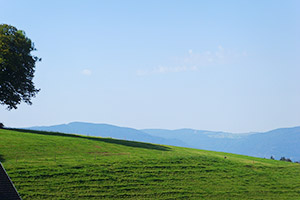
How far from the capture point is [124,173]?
2233 inches

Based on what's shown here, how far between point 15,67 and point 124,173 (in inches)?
1519

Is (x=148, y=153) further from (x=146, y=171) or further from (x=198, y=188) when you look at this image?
(x=198, y=188)

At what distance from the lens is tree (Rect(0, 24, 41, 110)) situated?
261 feet

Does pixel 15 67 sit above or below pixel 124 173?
above

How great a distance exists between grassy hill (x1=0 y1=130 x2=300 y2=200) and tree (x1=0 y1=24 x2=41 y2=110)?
13321 mm

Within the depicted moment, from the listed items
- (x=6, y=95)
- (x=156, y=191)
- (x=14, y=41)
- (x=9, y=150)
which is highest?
(x=14, y=41)

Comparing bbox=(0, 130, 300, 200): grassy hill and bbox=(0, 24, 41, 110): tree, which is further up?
bbox=(0, 24, 41, 110): tree

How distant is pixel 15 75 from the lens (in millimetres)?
82562

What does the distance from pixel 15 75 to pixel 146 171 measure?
4148cm

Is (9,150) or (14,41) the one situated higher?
(14,41)

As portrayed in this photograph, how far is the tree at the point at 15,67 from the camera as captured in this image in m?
79.5

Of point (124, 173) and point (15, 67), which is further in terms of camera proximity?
point (15, 67)

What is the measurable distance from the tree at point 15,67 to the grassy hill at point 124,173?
43.7 feet

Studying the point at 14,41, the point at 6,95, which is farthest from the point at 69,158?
the point at 14,41
